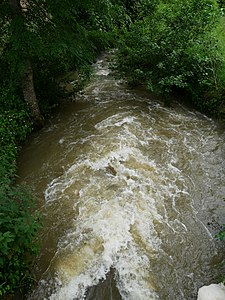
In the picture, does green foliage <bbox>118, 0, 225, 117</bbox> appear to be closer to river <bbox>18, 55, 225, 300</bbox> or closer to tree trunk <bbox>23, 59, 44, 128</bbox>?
river <bbox>18, 55, 225, 300</bbox>

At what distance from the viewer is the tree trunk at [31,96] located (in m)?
7.07

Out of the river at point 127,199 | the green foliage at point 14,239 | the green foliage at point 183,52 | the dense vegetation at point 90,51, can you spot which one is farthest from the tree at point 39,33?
the green foliage at point 14,239

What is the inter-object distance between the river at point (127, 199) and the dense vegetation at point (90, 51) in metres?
0.63

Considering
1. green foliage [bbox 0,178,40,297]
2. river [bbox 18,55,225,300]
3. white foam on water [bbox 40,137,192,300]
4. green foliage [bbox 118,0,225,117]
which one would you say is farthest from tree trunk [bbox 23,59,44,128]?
green foliage [bbox 0,178,40,297]

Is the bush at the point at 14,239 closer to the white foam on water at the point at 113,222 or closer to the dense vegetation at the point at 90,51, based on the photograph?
the white foam on water at the point at 113,222

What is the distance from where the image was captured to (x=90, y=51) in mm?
7879

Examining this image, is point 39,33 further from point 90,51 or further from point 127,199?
point 127,199

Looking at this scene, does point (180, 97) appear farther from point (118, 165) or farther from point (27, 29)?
point (27, 29)

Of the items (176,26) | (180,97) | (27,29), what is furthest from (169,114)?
(27,29)

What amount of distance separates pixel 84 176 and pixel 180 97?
4762mm

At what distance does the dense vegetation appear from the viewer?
640 centimetres

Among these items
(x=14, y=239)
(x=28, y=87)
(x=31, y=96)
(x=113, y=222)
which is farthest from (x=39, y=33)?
A: (x=14, y=239)

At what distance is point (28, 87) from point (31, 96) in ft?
0.82

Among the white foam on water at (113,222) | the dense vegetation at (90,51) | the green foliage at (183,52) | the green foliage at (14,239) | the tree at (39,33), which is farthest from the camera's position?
the green foliage at (183,52)
